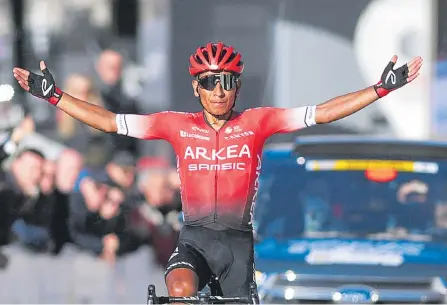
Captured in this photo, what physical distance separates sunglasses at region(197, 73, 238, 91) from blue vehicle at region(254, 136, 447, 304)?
5.51 feet

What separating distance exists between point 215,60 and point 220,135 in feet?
1.28

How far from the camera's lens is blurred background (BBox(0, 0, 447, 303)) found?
545 inches

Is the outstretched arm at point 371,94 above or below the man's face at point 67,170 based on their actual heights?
below

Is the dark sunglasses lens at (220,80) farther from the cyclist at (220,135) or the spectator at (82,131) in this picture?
the spectator at (82,131)

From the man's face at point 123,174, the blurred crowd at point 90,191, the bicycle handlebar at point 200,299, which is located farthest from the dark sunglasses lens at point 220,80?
the man's face at point 123,174

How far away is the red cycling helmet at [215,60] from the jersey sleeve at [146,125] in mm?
293

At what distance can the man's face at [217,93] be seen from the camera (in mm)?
7324

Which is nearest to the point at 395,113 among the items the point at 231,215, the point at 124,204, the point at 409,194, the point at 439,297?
the point at 124,204

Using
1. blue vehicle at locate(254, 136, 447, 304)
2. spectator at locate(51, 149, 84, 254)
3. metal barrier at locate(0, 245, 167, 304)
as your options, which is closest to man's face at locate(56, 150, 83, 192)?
spectator at locate(51, 149, 84, 254)

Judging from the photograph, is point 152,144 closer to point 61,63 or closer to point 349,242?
point 61,63

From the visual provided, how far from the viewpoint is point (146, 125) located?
751cm

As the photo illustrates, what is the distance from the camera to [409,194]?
31.0 ft

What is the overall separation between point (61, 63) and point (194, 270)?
775cm

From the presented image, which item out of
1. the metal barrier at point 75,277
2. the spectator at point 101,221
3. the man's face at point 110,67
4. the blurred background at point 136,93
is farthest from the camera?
the spectator at point 101,221
